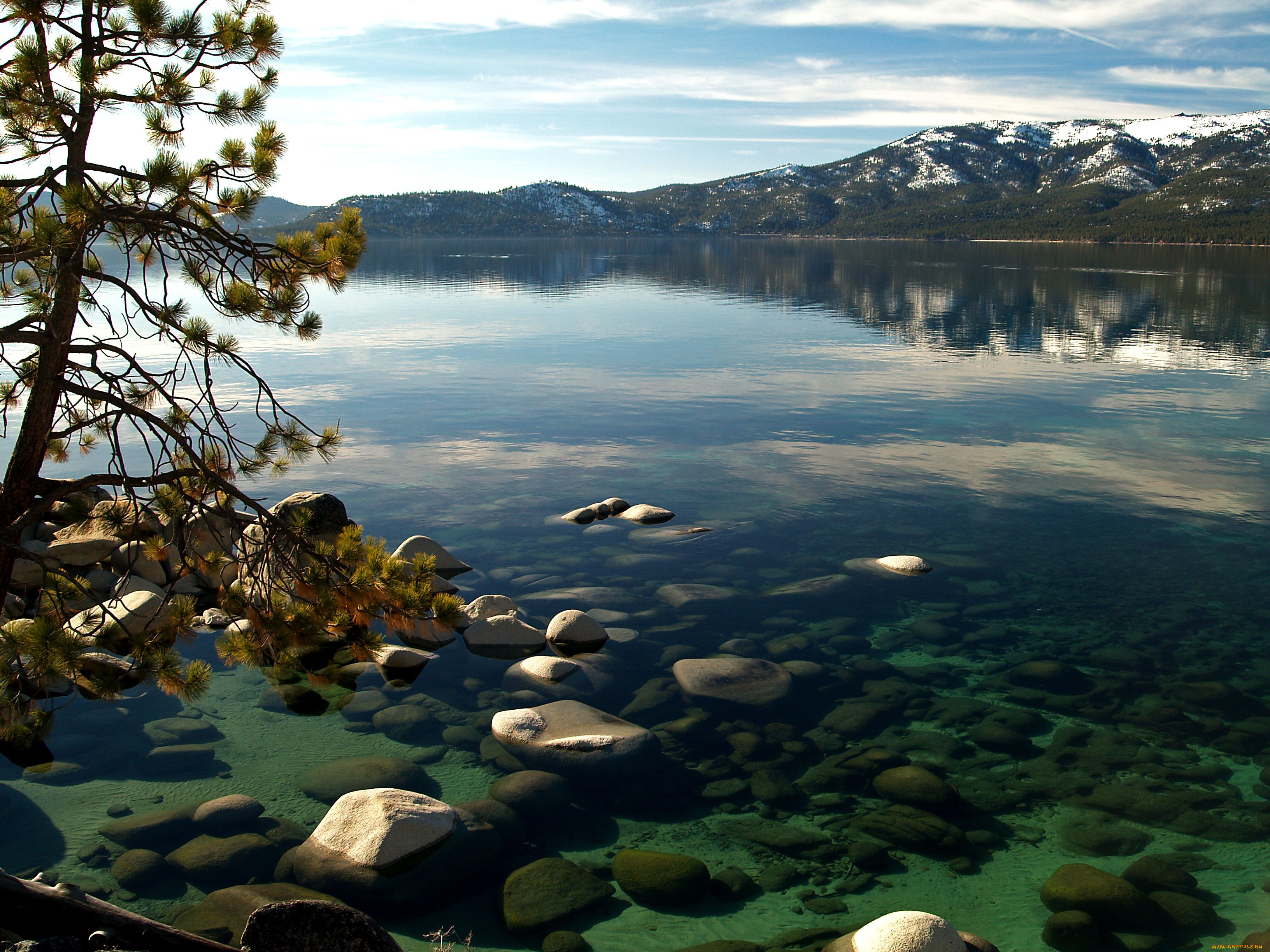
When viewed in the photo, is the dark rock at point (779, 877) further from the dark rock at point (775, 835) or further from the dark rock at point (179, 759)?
the dark rock at point (179, 759)

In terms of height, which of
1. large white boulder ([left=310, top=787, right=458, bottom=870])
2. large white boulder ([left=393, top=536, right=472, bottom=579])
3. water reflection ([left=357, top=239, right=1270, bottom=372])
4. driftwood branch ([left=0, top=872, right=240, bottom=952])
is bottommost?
large white boulder ([left=310, top=787, right=458, bottom=870])

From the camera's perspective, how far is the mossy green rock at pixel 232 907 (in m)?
7.62

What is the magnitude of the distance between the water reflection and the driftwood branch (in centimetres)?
4393

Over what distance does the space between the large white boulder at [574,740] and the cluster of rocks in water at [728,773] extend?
3cm

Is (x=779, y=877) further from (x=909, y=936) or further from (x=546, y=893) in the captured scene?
(x=546, y=893)

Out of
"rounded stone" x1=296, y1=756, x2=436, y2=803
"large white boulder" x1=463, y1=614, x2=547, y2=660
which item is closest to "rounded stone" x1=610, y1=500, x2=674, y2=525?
"large white boulder" x1=463, y1=614, x2=547, y2=660

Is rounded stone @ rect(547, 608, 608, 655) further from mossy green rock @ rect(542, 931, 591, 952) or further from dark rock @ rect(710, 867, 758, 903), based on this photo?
mossy green rock @ rect(542, 931, 591, 952)

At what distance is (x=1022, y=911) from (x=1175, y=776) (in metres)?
3.46

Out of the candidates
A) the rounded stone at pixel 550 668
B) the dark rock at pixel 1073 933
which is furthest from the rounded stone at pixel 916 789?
the rounded stone at pixel 550 668

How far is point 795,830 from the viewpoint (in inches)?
368

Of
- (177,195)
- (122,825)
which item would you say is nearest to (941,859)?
(122,825)

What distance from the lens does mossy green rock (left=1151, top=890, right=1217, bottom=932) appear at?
7.86m

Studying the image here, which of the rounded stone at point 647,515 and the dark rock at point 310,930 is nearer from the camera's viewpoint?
the dark rock at point 310,930

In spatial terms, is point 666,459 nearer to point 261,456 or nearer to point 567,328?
point 261,456
